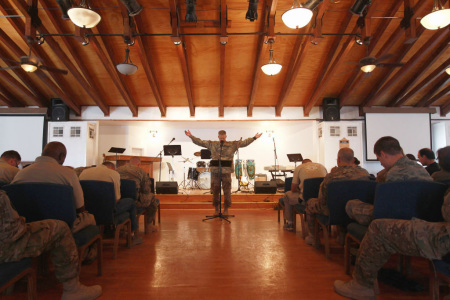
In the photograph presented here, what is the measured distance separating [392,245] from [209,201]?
577 centimetres

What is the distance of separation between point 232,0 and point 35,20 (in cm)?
449

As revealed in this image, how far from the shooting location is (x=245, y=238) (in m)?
4.01

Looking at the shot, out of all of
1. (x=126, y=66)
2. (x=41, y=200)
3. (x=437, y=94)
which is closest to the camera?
(x=41, y=200)

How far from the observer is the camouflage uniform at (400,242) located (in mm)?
1616

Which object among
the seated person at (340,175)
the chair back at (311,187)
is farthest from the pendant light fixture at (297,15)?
the chair back at (311,187)

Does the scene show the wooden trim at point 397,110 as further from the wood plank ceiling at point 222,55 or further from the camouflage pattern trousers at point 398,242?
the camouflage pattern trousers at point 398,242

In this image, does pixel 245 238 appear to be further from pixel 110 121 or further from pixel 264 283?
pixel 110 121

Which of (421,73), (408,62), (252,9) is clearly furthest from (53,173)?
(421,73)

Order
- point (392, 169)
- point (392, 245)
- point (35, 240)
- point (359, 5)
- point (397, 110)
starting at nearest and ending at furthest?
point (35, 240) < point (392, 245) < point (392, 169) < point (359, 5) < point (397, 110)

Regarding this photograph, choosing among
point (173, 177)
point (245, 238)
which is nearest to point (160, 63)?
point (173, 177)

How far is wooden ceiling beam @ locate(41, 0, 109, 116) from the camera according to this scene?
6.41 meters

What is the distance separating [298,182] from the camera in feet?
14.1

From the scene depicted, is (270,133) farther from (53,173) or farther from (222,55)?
(53,173)

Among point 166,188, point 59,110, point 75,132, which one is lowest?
point 166,188
